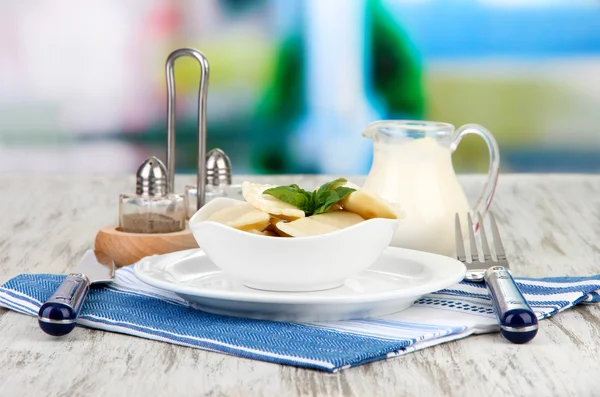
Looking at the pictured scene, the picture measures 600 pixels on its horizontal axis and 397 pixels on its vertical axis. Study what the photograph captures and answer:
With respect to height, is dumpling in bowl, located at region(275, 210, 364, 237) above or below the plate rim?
above

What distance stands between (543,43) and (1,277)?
8.26 ft

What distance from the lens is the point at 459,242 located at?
117 centimetres

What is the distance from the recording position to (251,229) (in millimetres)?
925

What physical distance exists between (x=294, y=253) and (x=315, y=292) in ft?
0.21

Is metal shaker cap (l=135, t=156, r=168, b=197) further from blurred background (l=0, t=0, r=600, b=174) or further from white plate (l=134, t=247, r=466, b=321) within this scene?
blurred background (l=0, t=0, r=600, b=174)

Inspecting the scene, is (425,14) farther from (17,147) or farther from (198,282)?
(198,282)

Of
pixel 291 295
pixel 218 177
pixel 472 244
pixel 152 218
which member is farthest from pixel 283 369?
pixel 218 177

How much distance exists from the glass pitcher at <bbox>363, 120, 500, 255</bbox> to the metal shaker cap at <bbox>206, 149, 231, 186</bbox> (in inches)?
12.9

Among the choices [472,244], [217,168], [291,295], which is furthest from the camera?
[217,168]

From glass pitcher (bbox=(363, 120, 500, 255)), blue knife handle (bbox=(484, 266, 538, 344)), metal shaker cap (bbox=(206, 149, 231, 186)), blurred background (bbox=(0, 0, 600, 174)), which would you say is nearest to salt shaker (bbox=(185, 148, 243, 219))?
metal shaker cap (bbox=(206, 149, 231, 186))

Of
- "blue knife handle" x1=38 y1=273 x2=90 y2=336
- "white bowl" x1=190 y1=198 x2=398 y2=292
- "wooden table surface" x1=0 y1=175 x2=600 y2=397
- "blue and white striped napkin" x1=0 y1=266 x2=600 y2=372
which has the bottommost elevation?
"wooden table surface" x1=0 y1=175 x2=600 y2=397

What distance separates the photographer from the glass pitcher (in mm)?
1230

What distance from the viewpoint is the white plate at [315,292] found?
0.88 m

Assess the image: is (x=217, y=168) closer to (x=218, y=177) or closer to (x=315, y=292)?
(x=218, y=177)
